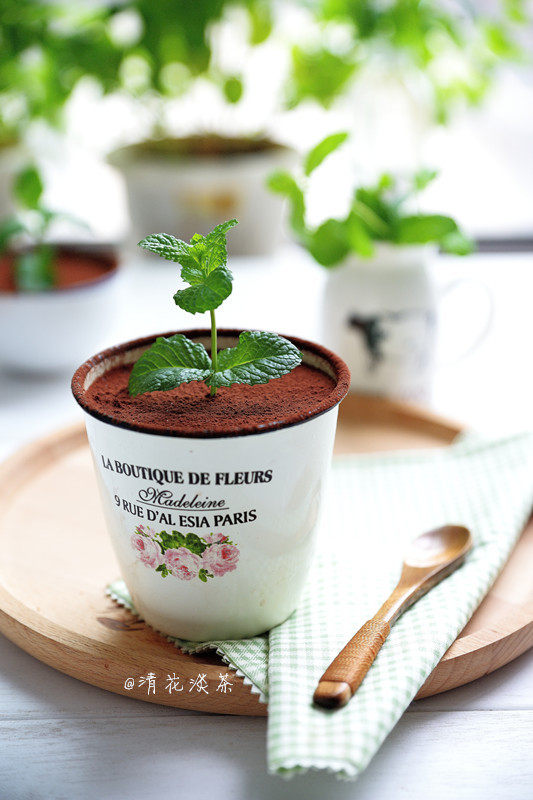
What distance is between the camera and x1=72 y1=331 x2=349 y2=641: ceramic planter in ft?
1.68

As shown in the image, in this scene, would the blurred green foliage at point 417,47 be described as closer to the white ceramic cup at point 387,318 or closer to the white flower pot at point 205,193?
the white flower pot at point 205,193

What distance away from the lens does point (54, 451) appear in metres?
0.86

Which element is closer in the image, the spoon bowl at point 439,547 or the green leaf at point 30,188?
the spoon bowl at point 439,547

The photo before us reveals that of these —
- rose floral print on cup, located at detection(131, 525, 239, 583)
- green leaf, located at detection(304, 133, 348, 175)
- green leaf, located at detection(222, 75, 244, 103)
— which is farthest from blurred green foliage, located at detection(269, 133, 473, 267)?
green leaf, located at detection(222, 75, 244, 103)

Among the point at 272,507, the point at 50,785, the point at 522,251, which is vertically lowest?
the point at 522,251

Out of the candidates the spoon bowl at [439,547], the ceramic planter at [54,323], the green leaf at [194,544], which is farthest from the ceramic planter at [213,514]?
the ceramic planter at [54,323]

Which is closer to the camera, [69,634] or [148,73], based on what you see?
[69,634]

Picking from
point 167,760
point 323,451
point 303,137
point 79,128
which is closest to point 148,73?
point 79,128

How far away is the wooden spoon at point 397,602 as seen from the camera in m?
0.49

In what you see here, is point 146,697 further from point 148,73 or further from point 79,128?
point 79,128

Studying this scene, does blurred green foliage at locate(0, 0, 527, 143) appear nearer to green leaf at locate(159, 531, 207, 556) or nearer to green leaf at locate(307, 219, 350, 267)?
green leaf at locate(307, 219, 350, 267)

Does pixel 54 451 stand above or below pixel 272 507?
below

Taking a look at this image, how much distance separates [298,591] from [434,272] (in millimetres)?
464

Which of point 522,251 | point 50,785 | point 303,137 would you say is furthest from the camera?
point 303,137
